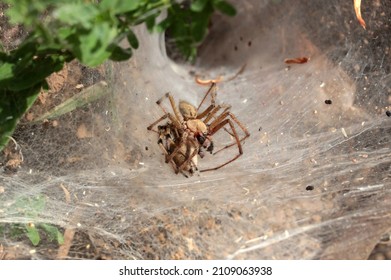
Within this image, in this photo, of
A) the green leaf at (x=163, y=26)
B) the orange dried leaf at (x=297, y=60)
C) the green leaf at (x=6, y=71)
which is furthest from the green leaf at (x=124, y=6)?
the orange dried leaf at (x=297, y=60)

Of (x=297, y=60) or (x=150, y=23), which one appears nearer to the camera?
(x=150, y=23)

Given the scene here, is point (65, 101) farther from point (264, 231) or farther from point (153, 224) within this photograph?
point (264, 231)

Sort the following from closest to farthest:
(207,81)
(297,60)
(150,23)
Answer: (150,23) → (297,60) → (207,81)

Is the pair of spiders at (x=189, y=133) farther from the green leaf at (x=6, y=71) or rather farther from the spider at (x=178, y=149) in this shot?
the green leaf at (x=6, y=71)

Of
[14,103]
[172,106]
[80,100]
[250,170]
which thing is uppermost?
[14,103]

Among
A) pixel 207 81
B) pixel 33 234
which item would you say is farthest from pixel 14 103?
pixel 207 81

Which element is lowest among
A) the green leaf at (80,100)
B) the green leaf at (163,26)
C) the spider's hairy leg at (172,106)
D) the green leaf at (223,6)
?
the spider's hairy leg at (172,106)

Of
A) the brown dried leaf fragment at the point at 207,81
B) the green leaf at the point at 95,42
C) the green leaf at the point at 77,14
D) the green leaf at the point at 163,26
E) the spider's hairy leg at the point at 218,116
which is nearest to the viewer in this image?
the green leaf at the point at 77,14

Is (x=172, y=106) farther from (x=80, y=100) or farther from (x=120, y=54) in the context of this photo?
(x=120, y=54)
